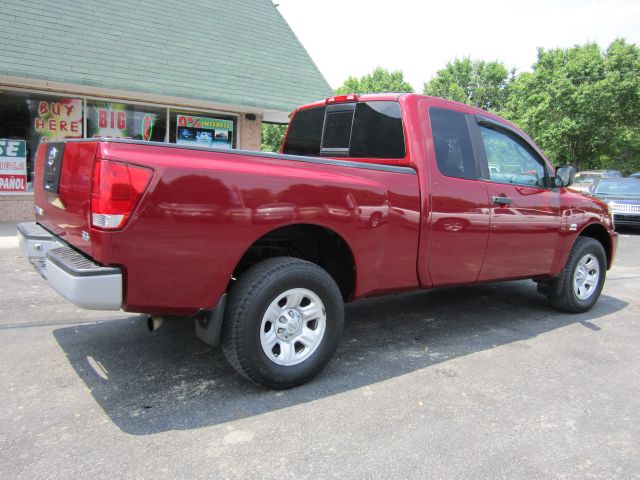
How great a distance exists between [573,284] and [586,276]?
0.32 m

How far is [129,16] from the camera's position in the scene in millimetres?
10844

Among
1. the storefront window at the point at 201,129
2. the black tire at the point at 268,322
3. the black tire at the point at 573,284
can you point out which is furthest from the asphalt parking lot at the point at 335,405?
the storefront window at the point at 201,129

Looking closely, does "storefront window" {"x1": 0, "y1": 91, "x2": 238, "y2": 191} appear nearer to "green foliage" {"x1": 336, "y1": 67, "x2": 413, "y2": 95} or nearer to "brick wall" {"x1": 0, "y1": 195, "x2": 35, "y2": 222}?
"brick wall" {"x1": 0, "y1": 195, "x2": 35, "y2": 222}

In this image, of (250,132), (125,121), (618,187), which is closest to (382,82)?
(618,187)

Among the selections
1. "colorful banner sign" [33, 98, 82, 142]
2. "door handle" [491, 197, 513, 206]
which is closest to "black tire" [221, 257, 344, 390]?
"door handle" [491, 197, 513, 206]

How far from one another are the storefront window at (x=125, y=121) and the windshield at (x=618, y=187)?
41.4ft

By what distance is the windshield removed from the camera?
14.4 meters

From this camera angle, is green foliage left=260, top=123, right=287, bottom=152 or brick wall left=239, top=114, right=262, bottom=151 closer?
brick wall left=239, top=114, right=262, bottom=151

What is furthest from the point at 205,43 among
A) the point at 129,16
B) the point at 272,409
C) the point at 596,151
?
the point at 596,151

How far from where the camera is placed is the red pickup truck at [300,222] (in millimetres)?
2625

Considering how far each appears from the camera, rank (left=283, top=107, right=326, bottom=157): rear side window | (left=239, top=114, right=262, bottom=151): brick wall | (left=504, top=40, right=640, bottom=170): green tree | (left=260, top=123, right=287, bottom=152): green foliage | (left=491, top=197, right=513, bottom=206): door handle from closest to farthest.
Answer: (left=491, top=197, right=513, bottom=206): door handle < (left=283, top=107, right=326, bottom=157): rear side window < (left=239, top=114, right=262, bottom=151): brick wall < (left=504, top=40, right=640, bottom=170): green tree < (left=260, top=123, right=287, bottom=152): green foliage

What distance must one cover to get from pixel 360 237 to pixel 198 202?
120 cm

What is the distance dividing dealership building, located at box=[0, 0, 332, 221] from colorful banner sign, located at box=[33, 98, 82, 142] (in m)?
0.02

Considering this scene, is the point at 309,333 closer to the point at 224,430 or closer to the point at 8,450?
the point at 224,430
